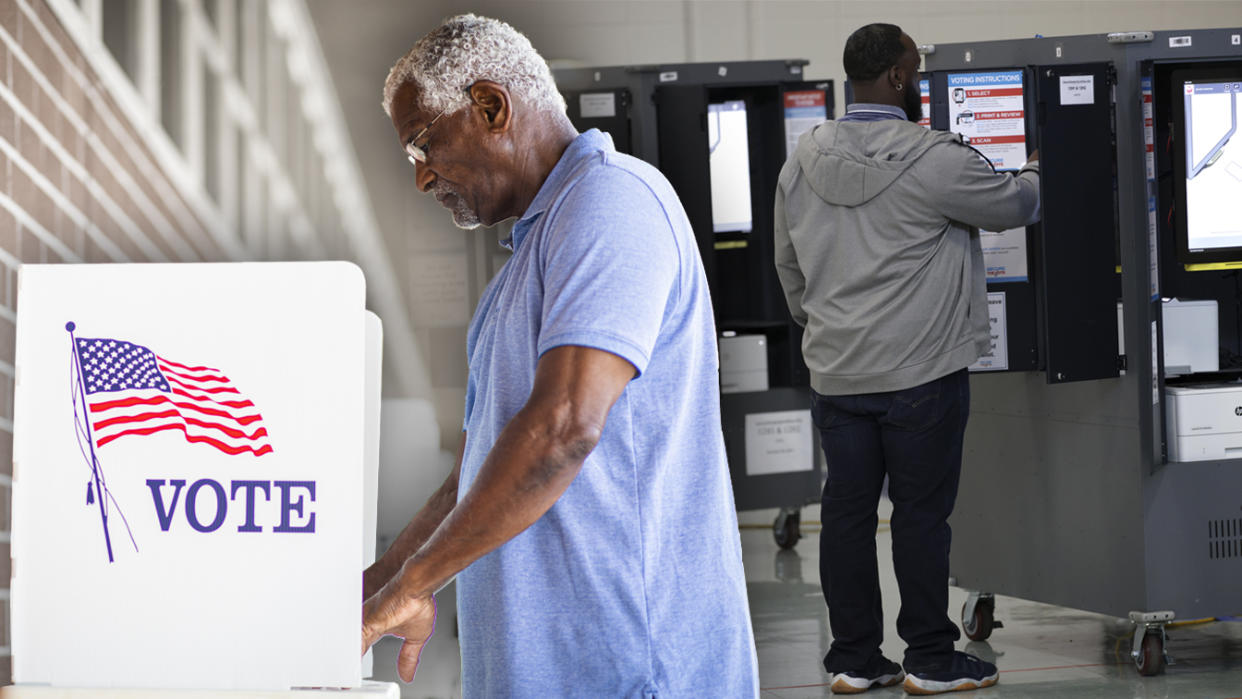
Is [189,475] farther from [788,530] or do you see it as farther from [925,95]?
[788,530]

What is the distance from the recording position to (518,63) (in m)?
1.34

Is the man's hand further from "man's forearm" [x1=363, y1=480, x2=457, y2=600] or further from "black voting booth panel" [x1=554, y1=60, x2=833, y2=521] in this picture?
"black voting booth panel" [x1=554, y1=60, x2=833, y2=521]

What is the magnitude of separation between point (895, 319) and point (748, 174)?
2.52 m

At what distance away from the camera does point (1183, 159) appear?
11.3 ft

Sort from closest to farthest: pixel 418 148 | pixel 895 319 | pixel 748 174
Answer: pixel 418 148
pixel 895 319
pixel 748 174

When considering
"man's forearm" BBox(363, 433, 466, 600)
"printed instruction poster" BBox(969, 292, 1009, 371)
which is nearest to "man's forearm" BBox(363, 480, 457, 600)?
"man's forearm" BBox(363, 433, 466, 600)

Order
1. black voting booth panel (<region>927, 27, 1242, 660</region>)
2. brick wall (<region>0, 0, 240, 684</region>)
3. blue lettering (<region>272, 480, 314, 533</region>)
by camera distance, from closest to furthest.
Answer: blue lettering (<region>272, 480, 314, 533</region>) < brick wall (<region>0, 0, 240, 684</region>) < black voting booth panel (<region>927, 27, 1242, 660</region>)

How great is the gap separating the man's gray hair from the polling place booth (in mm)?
382

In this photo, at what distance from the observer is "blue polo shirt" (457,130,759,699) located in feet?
4.16

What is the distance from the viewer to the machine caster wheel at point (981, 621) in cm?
402

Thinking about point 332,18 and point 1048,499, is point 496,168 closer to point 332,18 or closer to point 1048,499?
point 1048,499

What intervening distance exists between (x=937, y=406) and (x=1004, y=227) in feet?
1.66

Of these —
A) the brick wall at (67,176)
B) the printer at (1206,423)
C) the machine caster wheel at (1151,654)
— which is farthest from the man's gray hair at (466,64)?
the machine caster wheel at (1151,654)

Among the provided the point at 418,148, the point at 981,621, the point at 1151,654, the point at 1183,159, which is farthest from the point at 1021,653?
the point at 418,148
